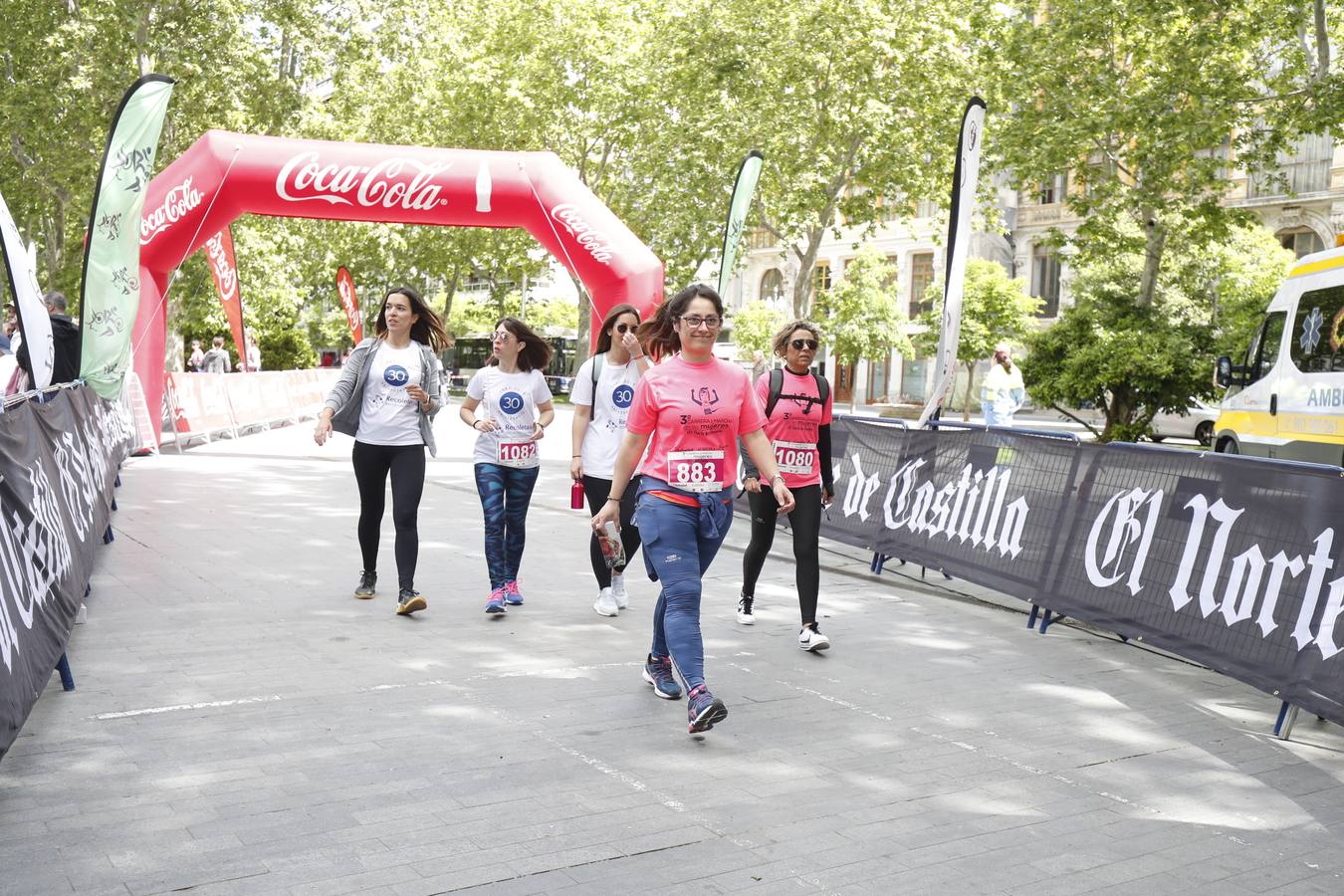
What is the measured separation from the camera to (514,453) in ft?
25.7

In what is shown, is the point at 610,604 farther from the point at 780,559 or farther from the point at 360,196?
the point at 360,196

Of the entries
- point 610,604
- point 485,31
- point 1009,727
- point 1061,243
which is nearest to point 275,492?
point 610,604

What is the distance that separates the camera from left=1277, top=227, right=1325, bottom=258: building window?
41031mm

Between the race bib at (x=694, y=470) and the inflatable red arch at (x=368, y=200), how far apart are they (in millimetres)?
11328

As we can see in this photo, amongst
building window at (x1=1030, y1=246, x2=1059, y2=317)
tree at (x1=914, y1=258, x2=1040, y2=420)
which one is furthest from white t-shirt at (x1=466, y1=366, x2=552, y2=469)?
building window at (x1=1030, y1=246, x2=1059, y2=317)

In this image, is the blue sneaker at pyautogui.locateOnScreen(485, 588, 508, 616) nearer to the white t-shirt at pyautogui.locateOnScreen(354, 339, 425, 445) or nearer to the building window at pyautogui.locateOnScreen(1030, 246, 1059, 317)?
the white t-shirt at pyautogui.locateOnScreen(354, 339, 425, 445)

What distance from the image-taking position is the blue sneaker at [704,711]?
517cm

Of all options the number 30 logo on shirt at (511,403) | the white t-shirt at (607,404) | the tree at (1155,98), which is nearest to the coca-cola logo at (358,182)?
the number 30 logo on shirt at (511,403)

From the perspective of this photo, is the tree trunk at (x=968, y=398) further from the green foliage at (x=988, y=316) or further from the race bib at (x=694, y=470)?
the race bib at (x=694, y=470)

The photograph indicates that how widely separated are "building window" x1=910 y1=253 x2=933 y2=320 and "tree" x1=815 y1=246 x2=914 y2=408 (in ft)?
23.0

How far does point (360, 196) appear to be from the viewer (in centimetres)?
1625

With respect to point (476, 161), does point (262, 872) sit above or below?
below

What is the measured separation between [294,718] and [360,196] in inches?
466

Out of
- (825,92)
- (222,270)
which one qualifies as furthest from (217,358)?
(825,92)
